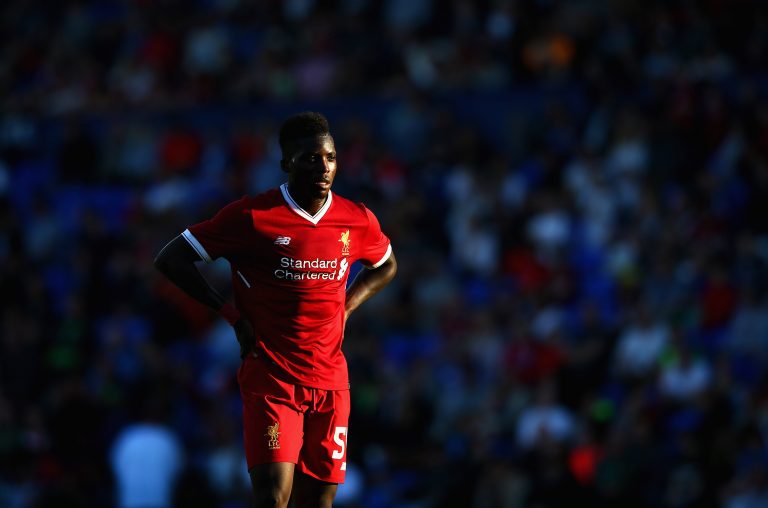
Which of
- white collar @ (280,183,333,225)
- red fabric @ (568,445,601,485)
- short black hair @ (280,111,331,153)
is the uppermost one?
short black hair @ (280,111,331,153)

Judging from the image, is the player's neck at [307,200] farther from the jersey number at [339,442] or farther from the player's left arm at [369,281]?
the jersey number at [339,442]

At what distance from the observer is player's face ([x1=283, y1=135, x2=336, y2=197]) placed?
7.00 meters

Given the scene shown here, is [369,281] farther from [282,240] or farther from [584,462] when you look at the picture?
[584,462]

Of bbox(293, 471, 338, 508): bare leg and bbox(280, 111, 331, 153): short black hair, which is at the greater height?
bbox(280, 111, 331, 153): short black hair

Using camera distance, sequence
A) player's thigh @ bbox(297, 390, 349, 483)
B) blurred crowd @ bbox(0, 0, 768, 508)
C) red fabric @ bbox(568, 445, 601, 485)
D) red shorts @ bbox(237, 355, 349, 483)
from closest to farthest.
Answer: red shorts @ bbox(237, 355, 349, 483), player's thigh @ bbox(297, 390, 349, 483), red fabric @ bbox(568, 445, 601, 485), blurred crowd @ bbox(0, 0, 768, 508)

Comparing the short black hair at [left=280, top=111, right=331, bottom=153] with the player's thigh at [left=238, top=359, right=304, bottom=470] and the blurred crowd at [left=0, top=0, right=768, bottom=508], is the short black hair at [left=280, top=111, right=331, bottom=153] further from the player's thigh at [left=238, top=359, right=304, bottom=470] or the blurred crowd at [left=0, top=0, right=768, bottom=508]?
the blurred crowd at [left=0, top=0, right=768, bottom=508]

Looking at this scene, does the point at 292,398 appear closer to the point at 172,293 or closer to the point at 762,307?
the point at 762,307

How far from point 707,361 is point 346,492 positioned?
356 centimetres

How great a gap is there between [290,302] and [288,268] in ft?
0.59

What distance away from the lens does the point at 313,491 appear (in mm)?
7254

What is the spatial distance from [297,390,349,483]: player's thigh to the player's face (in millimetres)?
1097

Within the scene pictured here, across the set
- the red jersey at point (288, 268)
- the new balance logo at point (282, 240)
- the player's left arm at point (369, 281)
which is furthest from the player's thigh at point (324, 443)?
the new balance logo at point (282, 240)

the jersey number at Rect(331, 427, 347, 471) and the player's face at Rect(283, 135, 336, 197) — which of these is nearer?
the player's face at Rect(283, 135, 336, 197)

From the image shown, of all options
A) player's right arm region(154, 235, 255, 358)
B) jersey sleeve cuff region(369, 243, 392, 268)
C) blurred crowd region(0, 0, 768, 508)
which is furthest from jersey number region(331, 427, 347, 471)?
blurred crowd region(0, 0, 768, 508)
